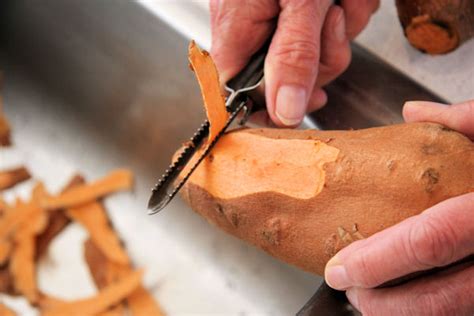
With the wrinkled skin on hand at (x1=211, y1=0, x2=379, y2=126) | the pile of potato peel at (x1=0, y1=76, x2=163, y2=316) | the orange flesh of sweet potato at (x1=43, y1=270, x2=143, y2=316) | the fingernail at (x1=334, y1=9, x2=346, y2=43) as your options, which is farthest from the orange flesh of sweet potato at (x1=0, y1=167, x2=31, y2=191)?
the fingernail at (x1=334, y1=9, x2=346, y2=43)

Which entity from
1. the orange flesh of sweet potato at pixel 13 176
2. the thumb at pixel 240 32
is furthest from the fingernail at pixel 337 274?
the orange flesh of sweet potato at pixel 13 176

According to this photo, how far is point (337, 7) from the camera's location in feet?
2.59

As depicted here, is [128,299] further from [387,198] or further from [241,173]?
[387,198]

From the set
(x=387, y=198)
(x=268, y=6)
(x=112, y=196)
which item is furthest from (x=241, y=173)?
(x=112, y=196)

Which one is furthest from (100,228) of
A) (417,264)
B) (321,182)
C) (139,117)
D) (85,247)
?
(417,264)

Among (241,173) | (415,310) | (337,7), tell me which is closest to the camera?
(415,310)

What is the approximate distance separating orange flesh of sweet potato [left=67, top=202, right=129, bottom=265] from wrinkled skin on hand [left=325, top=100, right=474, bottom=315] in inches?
26.3

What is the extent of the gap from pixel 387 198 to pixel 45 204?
84cm

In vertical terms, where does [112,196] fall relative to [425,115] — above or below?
below

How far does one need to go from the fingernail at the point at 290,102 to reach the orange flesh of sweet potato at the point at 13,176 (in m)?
0.77

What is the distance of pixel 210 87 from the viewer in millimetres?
570

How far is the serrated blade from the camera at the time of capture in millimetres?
604

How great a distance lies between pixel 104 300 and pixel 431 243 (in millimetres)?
772

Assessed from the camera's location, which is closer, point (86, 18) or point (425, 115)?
point (425, 115)
